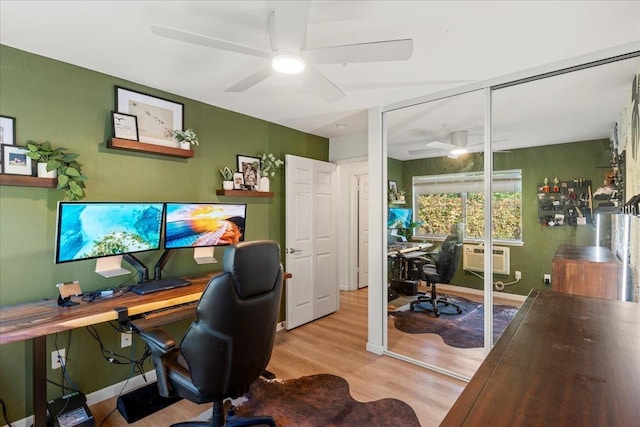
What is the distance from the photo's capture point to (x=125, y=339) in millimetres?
2439

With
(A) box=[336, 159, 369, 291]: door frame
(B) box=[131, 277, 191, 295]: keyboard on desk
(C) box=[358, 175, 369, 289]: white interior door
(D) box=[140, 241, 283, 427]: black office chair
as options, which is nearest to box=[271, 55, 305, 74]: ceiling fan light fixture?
(D) box=[140, 241, 283, 427]: black office chair

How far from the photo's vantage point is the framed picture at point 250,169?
10.6 ft

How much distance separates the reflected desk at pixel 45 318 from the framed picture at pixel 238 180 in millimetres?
1347

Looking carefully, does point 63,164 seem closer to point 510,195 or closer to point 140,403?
point 140,403

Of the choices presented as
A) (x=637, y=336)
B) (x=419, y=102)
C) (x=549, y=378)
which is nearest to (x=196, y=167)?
(x=419, y=102)

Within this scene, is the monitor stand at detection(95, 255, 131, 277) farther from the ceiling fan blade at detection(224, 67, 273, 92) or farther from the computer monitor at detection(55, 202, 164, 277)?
the ceiling fan blade at detection(224, 67, 273, 92)

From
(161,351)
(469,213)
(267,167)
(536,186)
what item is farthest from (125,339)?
(536,186)

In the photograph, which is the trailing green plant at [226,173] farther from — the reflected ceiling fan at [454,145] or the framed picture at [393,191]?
the reflected ceiling fan at [454,145]

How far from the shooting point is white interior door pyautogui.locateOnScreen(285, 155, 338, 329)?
3.62 metres

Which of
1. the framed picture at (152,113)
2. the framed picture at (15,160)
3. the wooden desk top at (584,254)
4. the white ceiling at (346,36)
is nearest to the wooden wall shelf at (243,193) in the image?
the framed picture at (152,113)

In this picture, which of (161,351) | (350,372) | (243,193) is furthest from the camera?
(243,193)

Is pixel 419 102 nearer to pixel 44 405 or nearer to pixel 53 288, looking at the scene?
pixel 53 288

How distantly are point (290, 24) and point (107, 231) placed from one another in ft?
5.52

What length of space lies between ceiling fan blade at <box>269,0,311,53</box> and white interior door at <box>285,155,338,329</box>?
2039 millimetres
